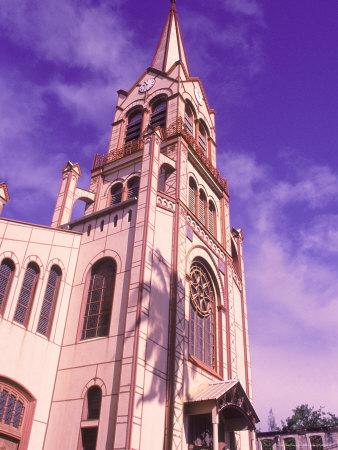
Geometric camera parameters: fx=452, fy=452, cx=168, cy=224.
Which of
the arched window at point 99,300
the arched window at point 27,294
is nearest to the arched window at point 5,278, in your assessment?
the arched window at point 27,294

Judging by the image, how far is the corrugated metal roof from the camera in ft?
54.2

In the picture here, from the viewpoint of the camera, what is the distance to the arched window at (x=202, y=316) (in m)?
20.1

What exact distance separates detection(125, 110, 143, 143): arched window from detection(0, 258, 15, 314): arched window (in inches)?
577

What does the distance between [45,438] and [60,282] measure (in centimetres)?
596

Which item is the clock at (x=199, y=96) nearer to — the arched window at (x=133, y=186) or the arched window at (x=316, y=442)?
the arched window at (x=133, y=186)

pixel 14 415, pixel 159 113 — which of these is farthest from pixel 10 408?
pixel 159 113

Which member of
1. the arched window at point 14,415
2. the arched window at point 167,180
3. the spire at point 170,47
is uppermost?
the spire at point 170,47

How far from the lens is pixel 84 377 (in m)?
16.1

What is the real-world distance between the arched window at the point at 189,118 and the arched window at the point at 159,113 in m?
1.43

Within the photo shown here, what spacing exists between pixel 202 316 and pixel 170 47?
25.6 metres

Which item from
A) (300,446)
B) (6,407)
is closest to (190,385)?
(6,407)

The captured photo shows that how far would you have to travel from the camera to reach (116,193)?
26.1m

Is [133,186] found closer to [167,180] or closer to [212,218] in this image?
[167,180]

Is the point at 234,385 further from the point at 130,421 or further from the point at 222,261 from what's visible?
the point at 222,261
